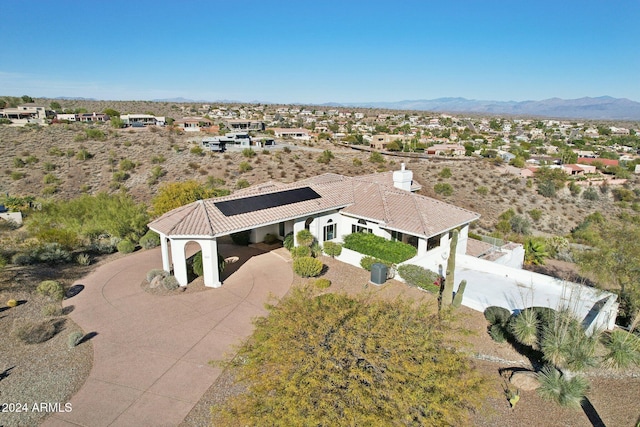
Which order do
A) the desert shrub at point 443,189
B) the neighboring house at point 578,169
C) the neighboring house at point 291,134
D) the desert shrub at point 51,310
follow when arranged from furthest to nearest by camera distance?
1. the neighboring house at point 291,134
2. the neighboring house at point 578,169
3. the desert shrub at point 443,189
4. the desert shrub at point 51,310

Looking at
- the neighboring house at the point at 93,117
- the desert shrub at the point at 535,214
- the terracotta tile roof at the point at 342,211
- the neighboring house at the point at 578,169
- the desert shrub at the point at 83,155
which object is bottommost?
the desert shrub at the point at 535,214

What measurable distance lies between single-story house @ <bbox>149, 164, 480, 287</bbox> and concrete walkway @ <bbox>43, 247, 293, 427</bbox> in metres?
2.19

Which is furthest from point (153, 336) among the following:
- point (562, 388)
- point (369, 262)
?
point (562, 388)

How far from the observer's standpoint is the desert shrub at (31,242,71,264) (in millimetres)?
22672

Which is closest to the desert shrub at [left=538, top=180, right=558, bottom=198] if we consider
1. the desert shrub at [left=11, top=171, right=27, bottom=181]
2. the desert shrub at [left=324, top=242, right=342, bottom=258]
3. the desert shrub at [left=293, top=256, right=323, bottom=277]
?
the desert shrub at [left=324, top=242, right=342, bottom=258]

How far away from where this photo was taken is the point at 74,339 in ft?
49.2

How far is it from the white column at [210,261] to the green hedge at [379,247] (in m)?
8.76

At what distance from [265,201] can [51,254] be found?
43.2ft

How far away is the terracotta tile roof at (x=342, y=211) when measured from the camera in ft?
70.6

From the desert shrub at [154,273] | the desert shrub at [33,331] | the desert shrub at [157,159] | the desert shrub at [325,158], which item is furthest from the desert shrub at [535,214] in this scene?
the desert shrub at [157,159]

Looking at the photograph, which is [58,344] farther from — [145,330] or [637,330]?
[637,330]

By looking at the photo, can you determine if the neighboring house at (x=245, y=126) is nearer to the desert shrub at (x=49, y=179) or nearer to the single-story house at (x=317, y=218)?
the desert shrub at (x=49, y=179)

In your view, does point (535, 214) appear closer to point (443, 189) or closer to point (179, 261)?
point (443, 189)

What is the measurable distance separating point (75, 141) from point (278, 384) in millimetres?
74195
